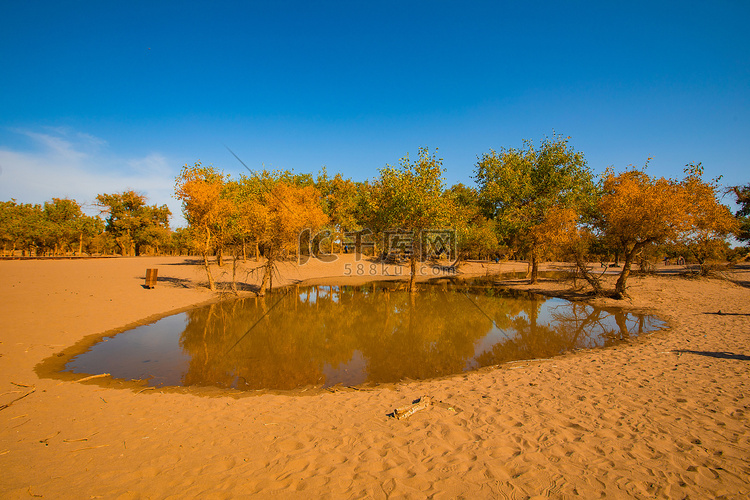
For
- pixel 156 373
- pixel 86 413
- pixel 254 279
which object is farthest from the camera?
pixel 254 279

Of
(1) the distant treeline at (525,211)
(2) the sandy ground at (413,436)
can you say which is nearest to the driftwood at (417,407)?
(2) the sandy ground at (413,436)

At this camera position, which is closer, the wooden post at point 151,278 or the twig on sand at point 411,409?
the twig on sand at point 411,409

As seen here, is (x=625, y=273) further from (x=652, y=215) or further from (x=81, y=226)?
(x=81, y=226)

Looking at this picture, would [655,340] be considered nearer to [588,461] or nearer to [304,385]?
[588,461]

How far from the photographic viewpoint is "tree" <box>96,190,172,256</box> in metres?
74.2

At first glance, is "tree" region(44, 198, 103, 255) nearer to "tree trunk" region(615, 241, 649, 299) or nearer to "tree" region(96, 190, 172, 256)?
"tree" region(96, 190, 172, 256)

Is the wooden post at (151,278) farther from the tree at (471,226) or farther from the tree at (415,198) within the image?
the tree at (471,226)

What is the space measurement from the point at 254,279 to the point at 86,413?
25.9 meters

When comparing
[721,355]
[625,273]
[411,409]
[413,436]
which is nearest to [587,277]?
[625,273]

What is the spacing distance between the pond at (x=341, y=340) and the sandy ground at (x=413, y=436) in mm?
1260

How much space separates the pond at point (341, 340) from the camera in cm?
941

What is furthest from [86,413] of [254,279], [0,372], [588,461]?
[254,279]

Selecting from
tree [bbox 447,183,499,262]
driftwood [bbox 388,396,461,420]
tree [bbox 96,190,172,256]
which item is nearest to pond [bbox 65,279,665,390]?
driftwood [bbox 388,396,461,420]

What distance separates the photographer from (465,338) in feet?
43.7
